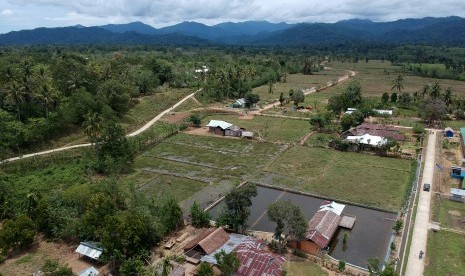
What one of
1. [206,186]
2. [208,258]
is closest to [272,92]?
[206,186]

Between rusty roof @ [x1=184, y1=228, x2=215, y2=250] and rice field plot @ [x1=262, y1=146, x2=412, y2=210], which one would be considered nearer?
rusty roof @ [x1=184, y1=228, x2=215, y2=250]

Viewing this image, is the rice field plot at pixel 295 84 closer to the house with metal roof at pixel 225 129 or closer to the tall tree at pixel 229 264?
the house with metal roof at pixel 225 129

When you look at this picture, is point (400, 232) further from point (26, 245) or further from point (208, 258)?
point (26, 245)

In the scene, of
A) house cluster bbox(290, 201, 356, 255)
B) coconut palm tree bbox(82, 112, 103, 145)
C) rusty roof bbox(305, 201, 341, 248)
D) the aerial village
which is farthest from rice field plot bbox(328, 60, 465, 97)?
coconut palm tree bbox(82, 112, 103, 145)

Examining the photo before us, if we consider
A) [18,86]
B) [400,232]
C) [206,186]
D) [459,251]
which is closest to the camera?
[459,251]

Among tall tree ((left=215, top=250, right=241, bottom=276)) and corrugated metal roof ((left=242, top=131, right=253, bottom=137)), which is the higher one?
tall tree ((left=215, top=250, right=241, bottom=276))

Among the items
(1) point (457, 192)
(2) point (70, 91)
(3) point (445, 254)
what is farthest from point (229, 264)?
(2) point (70, 91)

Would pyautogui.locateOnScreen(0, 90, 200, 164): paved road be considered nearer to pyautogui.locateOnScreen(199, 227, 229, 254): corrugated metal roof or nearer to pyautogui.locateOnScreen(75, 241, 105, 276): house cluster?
pyautogui.locateOnScreen(75, 241, 105, 276): house cluster

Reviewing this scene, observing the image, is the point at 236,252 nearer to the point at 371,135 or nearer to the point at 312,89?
the point at 371,135
